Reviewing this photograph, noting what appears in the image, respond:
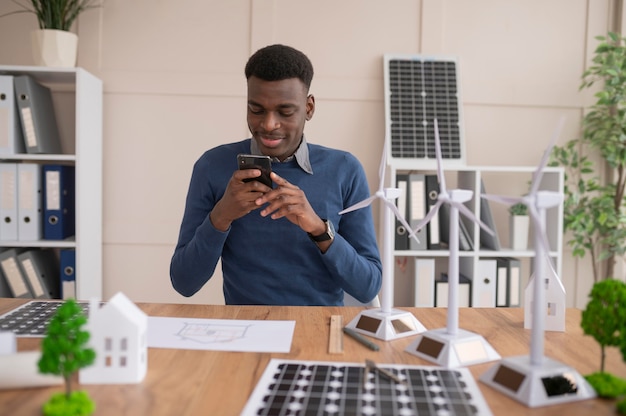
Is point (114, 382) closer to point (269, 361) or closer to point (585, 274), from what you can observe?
point (269, 361)

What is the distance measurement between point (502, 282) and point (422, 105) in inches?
40.2

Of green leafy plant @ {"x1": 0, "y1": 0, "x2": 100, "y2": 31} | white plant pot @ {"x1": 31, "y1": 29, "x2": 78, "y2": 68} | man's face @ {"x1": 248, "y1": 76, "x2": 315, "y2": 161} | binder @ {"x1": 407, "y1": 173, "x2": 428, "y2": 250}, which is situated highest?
green leafy plant @ {"x1": 0, "y1": 0, "x2": 100, "y2": 31}

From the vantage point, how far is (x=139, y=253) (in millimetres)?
2918

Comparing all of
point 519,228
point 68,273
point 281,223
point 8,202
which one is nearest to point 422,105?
point 519,228

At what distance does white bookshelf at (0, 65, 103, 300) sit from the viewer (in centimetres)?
254

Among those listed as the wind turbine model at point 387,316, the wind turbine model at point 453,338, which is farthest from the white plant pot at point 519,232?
the wind turbine model at point 453,338

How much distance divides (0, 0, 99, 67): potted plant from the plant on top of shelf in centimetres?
258

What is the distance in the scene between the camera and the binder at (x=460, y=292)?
106 inches

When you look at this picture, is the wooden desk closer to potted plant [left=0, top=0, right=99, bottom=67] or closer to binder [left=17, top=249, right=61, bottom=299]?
binder [left=17, top=249, right=61, bottom=299]

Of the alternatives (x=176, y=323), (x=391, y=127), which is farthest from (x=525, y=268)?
(x=176, y=323)

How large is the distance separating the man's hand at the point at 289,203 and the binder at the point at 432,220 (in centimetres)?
140

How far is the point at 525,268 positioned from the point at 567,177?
0.56 metres

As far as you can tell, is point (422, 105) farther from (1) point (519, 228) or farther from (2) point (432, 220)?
(1) point (519, 228)

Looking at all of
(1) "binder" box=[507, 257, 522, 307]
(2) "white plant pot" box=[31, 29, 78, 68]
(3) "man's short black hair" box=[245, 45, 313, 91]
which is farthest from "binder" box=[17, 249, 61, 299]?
(1) "binder" box=[507, 257, 522, 307]
